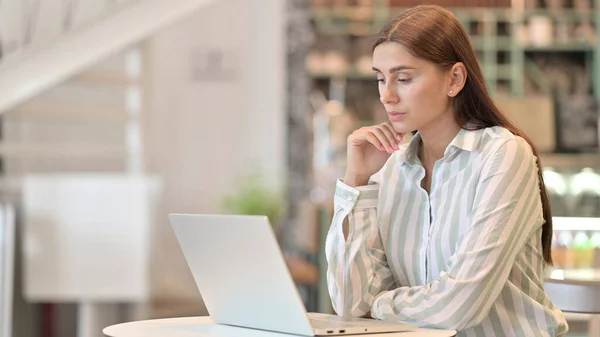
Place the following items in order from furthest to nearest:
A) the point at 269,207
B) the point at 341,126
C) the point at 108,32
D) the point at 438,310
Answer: the point at 341,126
the point at 269,207
the point at 108,32
the point at 438,310

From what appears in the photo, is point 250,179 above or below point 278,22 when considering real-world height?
below

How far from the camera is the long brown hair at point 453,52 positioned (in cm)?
164

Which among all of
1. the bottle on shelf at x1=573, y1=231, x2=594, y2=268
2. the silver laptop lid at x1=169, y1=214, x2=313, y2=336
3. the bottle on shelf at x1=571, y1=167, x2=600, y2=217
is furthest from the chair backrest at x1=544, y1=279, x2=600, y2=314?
the bottle on shelf at x1=571, y1=167, x2=600, y2=217

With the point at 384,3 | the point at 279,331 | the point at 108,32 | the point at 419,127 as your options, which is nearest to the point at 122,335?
the point at 279,331

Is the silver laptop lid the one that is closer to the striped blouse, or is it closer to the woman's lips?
the striped blouse

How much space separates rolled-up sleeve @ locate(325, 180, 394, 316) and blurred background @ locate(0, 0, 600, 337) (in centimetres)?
208

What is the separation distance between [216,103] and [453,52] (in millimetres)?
4691

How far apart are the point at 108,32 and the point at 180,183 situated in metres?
2.43

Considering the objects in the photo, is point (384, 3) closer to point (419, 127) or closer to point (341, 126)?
point (341, 126)

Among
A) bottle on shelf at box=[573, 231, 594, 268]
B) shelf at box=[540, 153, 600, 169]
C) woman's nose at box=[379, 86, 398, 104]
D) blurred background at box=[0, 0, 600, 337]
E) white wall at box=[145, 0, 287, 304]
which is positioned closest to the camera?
woman's nose at box=[379, 86, 398, 104]

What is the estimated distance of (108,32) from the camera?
380cm

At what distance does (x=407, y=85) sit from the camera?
1646 millimetres

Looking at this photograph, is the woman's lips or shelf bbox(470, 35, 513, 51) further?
shelf bbox(470, 35, 513, 51)

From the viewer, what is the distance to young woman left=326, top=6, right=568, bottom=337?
5.08 ft
